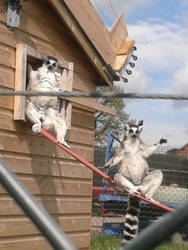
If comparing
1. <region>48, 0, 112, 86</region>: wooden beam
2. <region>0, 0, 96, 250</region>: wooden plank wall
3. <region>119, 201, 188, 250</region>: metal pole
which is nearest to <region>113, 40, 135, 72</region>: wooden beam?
<region>48, 0, 112, 86</region>: wooden beam

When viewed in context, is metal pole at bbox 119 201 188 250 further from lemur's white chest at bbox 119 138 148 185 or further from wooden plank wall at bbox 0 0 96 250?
lemur's white chest at bbox 119 138 148 185

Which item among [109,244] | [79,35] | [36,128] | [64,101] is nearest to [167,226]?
[36,128]

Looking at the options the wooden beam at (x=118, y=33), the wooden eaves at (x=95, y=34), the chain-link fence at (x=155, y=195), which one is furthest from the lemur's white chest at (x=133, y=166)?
the chain-link fence at (x=155, y=195)

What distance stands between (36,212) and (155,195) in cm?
831

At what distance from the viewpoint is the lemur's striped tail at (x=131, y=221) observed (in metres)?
5.06

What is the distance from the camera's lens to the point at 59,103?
5.52m

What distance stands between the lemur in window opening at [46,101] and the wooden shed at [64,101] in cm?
16

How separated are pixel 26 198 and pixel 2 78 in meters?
3.93

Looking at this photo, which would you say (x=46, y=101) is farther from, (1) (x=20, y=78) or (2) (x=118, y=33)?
(2) (x=118, y=33)

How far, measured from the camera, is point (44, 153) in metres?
5.21

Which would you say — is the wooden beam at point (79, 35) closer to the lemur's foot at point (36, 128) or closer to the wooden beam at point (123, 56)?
the wooden beam at point (123, 56)

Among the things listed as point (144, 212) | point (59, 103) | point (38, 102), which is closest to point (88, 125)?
point (59, 103)

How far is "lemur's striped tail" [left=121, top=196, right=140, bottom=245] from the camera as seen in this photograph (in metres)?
5.06

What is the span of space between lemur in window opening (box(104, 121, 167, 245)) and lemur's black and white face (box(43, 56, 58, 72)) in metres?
1.18
